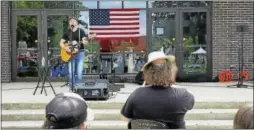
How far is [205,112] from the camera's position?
26.0ft

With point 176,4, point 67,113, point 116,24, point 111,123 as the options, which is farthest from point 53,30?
point 67,113

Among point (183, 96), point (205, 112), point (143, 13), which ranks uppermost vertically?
point (143, 13)

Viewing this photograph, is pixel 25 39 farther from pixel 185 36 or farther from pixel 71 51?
pixel 185 36

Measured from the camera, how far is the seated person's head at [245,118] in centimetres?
179

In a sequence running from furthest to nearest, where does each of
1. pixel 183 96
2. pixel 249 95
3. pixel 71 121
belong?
1. pixel 249 95
2. pixel 183 96
3. pixel 71 121

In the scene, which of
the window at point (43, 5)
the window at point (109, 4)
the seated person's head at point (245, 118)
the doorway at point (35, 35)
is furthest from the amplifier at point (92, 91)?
the seated person's head at point (245, 118)

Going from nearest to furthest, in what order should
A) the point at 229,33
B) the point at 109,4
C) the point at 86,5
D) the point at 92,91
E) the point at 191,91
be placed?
the point at 92,91
the point at 191,91
the point at 109,4
the point at 229,33
the point at 86,5

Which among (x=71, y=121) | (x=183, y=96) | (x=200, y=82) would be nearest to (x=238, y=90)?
(x=200, y=82)

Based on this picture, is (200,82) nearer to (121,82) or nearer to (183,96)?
(121,82)

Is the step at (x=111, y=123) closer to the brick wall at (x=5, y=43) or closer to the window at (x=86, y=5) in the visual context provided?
the brick wall at (x=5, y=43)

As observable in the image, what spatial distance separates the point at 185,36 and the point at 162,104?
9986 mm

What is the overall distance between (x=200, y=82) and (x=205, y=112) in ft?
14.4

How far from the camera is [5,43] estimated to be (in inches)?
496

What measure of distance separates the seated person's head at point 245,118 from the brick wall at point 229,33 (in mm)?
10879
